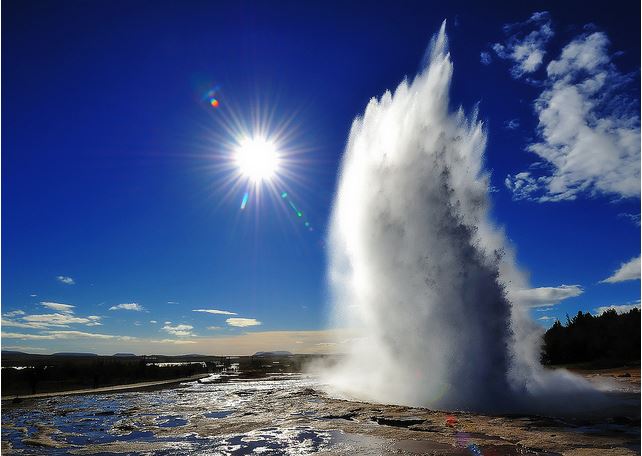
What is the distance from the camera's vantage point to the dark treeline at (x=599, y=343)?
2181 inches

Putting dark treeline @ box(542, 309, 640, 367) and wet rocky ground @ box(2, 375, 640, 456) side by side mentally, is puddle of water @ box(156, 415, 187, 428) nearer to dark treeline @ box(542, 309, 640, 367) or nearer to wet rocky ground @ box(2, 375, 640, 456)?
wet rocky ground @ box(2, 375, 640, 456)

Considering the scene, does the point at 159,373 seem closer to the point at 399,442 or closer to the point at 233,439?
the point at 233,439

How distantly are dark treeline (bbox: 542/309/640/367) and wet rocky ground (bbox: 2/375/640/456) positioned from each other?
39.2 m

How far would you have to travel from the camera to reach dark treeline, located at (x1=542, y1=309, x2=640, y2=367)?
55.4 m

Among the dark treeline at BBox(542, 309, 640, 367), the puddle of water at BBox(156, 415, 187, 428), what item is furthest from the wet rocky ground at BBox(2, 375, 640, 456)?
the dark treeline at BBox(542, 309, 640, 367)

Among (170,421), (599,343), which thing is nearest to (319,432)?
(170,421)

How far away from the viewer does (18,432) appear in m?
17.8

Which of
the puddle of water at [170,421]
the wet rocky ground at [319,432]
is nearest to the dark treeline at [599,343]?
the wet rocky ground at [319,432]

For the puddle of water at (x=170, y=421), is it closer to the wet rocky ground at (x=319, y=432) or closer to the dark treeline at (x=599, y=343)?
the wet rocky ground at (x=319, y=432)

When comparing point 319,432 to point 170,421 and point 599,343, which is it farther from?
point 599,343

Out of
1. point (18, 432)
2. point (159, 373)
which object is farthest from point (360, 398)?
point (159, 373)

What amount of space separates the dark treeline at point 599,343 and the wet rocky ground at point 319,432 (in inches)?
1545

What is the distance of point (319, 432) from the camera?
51.3ft

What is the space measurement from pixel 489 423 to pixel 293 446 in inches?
278
